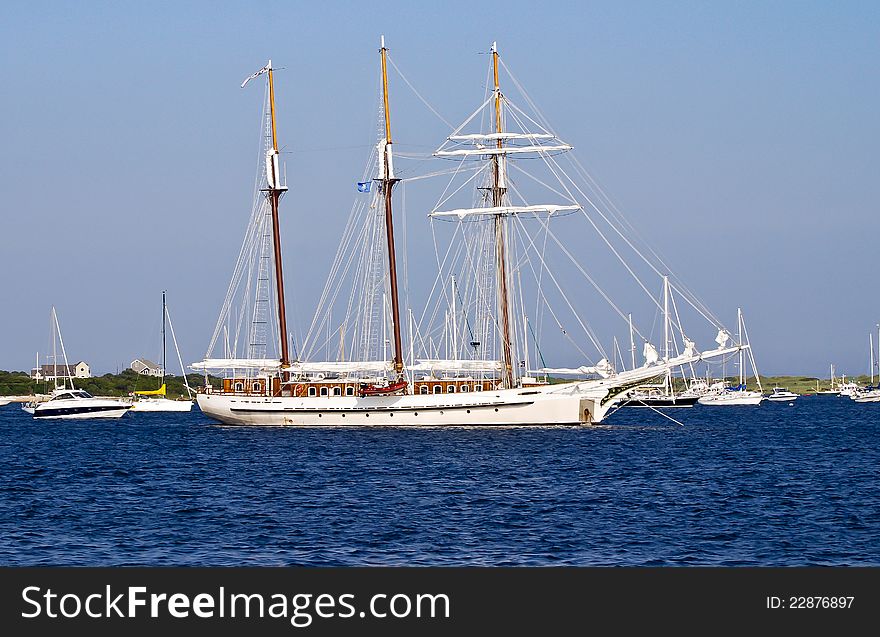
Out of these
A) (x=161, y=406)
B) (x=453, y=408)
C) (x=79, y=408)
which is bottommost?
(x=453, y=408)

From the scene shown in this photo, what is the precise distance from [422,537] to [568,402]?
57.1 meters

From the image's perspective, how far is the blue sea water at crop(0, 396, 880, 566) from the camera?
40062 mm

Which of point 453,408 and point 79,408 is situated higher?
point 79,408

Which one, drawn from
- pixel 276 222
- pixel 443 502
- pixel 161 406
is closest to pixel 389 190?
pixel 276 222

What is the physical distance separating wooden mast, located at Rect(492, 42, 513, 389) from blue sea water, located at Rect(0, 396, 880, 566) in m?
8.40

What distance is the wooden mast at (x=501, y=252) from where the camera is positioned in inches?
3986

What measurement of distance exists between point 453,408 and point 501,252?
1271 centimetres

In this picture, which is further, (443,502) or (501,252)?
(501,252)

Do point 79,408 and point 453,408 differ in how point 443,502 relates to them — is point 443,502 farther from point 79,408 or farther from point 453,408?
point 79,408

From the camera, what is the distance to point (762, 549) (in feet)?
133

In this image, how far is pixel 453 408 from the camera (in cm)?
9819

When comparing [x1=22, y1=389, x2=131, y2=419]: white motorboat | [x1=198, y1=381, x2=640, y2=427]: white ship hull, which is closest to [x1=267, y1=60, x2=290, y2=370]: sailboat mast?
[x1=198, y1=381, x2=640, y2=427]: white ship hull

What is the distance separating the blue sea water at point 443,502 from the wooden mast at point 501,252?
8397 mm

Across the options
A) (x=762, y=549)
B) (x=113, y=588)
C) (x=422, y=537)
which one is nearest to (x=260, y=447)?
(x=422, y=537)
